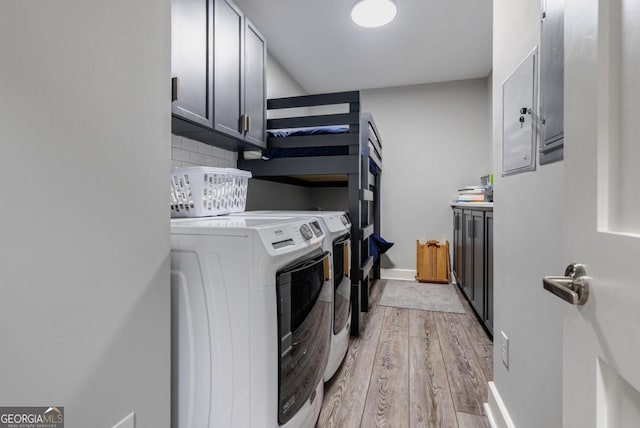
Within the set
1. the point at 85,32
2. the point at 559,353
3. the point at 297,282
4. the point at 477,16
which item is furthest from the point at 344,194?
the point at 85,32

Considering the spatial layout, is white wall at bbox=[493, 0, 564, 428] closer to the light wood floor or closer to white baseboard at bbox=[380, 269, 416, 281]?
the light wood floor

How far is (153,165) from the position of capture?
0.78 metres

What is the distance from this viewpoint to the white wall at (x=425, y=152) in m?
3.95

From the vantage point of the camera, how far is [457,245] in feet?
11.9

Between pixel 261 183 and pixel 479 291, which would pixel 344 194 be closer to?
pixel 261 183

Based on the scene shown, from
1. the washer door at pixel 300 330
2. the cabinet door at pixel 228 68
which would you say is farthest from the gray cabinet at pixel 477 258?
the cabinet door at pixel 228 68

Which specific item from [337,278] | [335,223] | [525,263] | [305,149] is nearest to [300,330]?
[337,278]

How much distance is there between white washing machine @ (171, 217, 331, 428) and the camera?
36.8 inches

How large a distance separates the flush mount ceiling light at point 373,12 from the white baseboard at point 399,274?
294 centimetres

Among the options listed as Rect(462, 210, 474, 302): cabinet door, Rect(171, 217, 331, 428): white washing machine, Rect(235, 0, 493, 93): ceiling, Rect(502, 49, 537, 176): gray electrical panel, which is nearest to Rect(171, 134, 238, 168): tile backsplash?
Rect(171, 217, 331, 428): white washing machine

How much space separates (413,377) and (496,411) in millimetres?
485

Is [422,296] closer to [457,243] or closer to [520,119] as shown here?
[457,243]

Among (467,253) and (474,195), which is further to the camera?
(474,195)

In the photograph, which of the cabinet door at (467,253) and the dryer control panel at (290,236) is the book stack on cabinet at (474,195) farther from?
the dryer control panel at (290,236)
